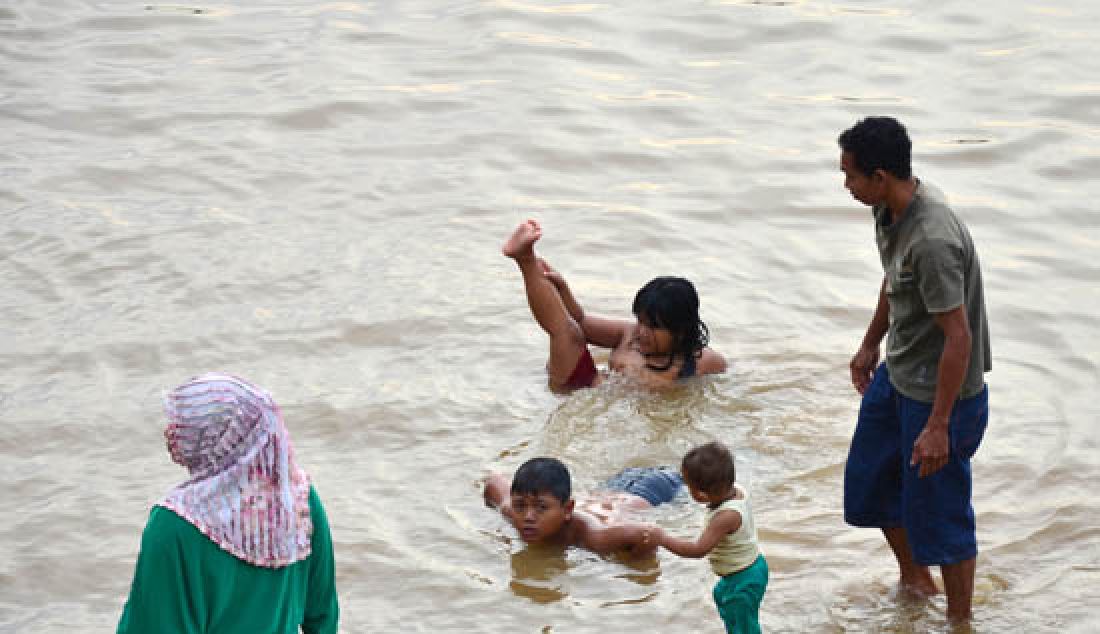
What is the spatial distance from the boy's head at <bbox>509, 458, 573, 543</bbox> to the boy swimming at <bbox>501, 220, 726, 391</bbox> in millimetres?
1567

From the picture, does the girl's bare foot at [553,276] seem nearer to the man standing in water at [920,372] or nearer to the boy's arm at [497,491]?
the boy's arm at [497,491]

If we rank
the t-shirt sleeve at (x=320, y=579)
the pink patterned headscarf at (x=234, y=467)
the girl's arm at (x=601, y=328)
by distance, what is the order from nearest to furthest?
the pink patterned headscarf at (x=234, y=467), the t-shirt sleeve at (x=320, y=579), the girl's arm at (x=601, y=328)

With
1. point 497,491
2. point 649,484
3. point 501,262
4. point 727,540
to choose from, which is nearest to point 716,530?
point 727,540

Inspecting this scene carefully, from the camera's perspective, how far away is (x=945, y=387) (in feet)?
15.6

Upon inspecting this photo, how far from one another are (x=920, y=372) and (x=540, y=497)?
5.77 feet

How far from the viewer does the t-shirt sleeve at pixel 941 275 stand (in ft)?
15.2

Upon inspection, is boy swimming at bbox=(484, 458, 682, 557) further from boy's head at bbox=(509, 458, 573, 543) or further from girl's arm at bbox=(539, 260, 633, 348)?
girl's arm at bbox=(539, 260, 633, 348)

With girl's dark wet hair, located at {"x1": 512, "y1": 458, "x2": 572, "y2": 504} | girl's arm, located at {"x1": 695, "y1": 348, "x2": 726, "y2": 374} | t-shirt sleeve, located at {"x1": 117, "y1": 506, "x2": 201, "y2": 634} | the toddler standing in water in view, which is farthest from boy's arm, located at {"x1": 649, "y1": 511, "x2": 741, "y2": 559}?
girl's arm, located at {"x1": 695, "y1": 348, "x2": 726, "y2": 374}

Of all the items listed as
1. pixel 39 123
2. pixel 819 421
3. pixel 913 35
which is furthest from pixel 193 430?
pixel 913 35

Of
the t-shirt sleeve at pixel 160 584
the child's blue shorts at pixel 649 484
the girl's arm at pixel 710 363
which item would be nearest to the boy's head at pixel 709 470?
the child's blue shorts at pixel 649 484

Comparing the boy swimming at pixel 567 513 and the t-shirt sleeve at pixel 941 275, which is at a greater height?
the t-shirt sleeve at pixel 941 275

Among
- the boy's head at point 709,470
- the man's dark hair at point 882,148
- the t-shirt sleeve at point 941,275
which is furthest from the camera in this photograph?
the boy's head at point 709,470

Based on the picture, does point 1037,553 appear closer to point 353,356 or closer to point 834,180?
point 353,356

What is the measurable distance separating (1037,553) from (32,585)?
13.2 feet
